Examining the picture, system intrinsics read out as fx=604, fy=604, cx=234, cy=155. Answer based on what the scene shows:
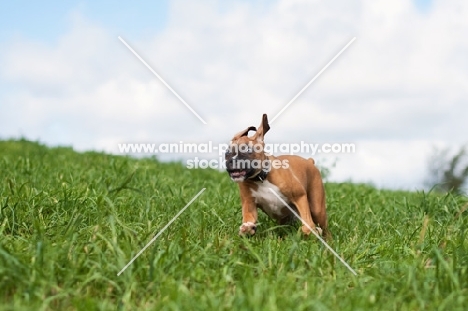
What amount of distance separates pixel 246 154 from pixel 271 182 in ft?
1.55

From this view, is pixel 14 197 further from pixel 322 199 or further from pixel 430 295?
pixel 430 295

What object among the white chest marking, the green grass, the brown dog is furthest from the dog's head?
the green grass

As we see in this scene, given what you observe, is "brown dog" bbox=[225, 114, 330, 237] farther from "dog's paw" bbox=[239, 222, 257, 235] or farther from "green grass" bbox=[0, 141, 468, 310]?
"green grass" bbox=[0, 141, 468, 310]

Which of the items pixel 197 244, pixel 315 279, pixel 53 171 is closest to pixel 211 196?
pixel 53 171

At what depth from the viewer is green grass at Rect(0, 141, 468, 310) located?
3580mm

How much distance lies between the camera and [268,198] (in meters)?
5.24

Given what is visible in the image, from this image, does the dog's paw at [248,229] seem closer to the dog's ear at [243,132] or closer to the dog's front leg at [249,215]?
the dog's front leg at [249,215]

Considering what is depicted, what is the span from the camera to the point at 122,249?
13.5 feet

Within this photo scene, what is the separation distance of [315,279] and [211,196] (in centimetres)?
371

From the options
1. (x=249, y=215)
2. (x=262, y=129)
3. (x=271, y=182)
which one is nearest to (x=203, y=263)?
(x=249, y=215)

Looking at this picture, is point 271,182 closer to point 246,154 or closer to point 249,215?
point 249,215

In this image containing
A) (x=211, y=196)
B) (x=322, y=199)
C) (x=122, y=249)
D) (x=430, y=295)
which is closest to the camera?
(x=430, y=295)

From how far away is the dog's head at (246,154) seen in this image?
4785 millimetres

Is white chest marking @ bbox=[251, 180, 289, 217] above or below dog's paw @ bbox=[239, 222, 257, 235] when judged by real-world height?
above
